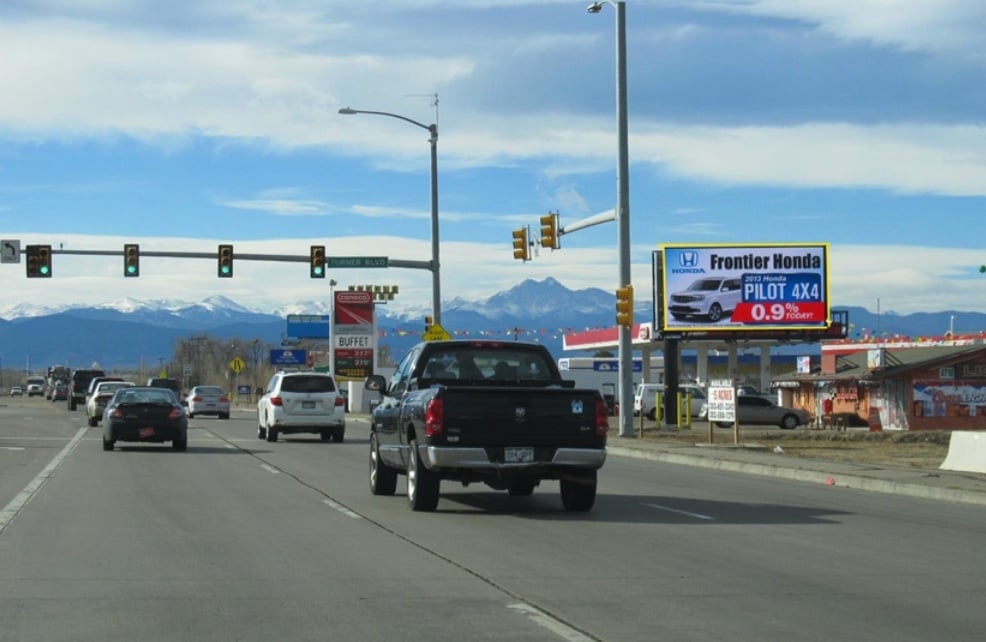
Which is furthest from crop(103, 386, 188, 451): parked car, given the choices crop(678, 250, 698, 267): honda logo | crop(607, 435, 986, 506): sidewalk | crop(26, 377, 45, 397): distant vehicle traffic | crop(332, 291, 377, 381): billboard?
crop(26, 377, 45, 397): distant vehicle traffic

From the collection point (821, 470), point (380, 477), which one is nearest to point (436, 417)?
point (380, 477)

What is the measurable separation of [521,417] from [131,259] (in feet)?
105

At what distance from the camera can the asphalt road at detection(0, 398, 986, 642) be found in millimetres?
9648

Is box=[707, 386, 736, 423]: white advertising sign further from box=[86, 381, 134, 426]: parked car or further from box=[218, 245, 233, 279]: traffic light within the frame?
box=[86, 381, 134, 426]: parked car

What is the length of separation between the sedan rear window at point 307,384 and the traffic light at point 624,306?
794 cm

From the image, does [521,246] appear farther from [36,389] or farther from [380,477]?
[36,389]

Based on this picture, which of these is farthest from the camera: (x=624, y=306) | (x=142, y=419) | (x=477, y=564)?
(x=624, y=306)

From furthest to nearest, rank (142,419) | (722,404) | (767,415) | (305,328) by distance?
(305,328) < (767,415) < (722,404) < (142,419)

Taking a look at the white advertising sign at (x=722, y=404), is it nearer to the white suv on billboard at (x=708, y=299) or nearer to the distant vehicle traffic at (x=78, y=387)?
the white suv on billboard at (x=708, y=299)

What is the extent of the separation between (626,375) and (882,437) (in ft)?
39.0

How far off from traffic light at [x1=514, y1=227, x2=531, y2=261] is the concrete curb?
8.63 metres

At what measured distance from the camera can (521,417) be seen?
1681 cm

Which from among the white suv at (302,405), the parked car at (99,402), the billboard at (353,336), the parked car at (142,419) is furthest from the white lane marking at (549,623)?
the billboard at (353,336)

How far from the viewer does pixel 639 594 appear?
1095 cm
